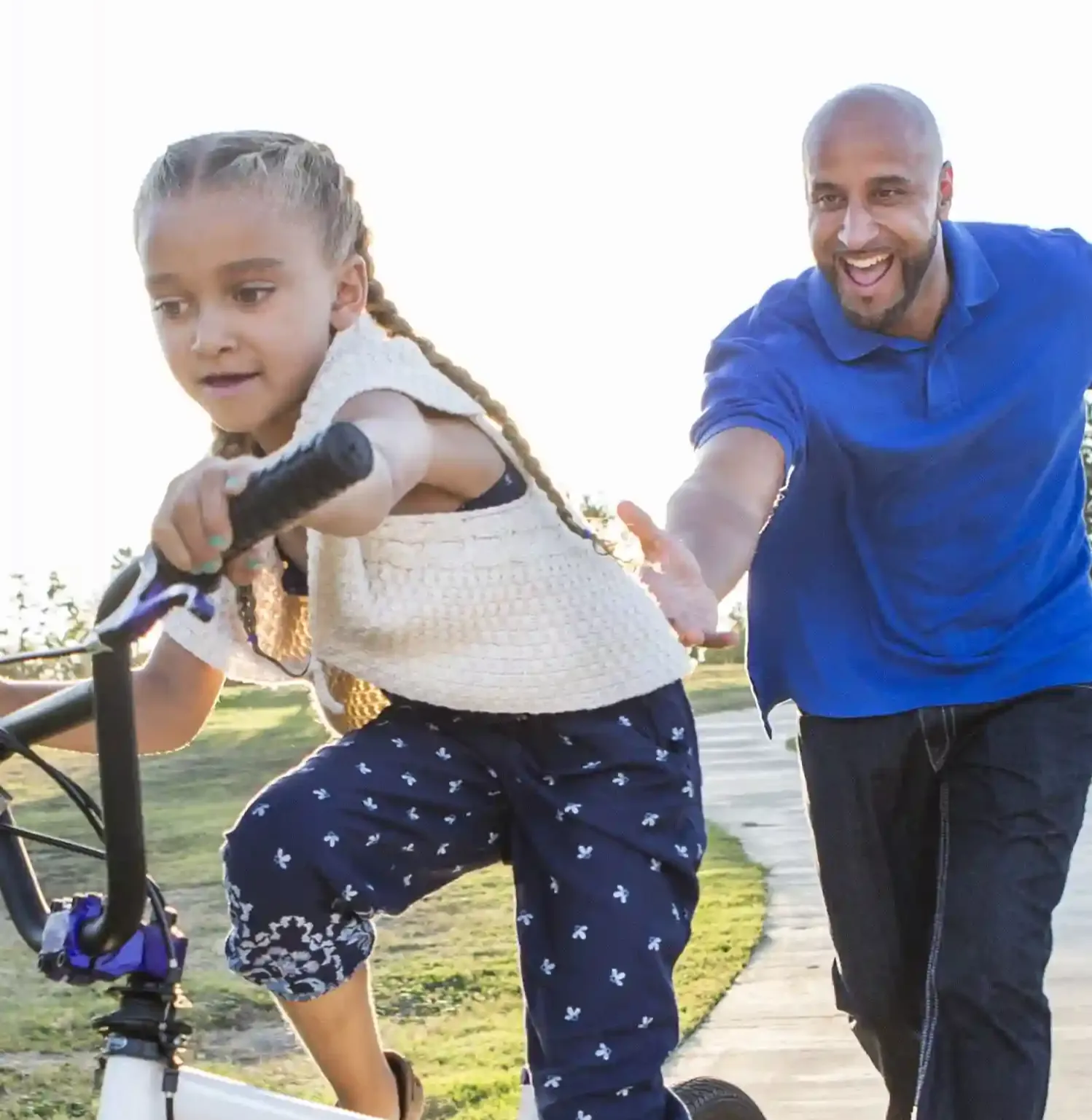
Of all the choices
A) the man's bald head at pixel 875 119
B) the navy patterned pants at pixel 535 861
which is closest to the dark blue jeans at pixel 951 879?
the navy patterned pants at pixel 535 861

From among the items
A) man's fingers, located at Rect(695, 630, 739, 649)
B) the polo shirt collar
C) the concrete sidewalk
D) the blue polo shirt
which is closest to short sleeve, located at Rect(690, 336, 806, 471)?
the blue polo shirt

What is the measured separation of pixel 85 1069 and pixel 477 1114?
100 cm

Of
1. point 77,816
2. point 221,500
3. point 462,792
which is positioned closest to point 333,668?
point 462,792

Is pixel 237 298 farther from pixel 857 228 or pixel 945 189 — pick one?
pixel 945 189

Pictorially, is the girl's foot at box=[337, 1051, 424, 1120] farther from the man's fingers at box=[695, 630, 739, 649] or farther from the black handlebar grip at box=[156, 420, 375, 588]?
the black handlebar grip at box=[156, 420, 375, 588]

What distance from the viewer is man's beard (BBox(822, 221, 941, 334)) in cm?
342

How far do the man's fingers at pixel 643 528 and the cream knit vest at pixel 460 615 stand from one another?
0.13 m

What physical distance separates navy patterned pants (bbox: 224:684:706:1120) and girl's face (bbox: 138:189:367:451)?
0.42 m

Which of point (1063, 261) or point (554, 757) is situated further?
point (1063, 261)

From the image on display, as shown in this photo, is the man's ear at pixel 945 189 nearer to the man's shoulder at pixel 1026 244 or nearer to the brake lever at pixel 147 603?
the man's shoulder at pixel 1026 244

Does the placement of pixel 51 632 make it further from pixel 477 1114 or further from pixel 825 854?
pixel 825 854

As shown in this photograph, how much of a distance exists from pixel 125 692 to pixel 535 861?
0.74m

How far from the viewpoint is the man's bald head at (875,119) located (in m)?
3.44

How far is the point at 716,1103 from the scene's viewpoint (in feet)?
10.3
